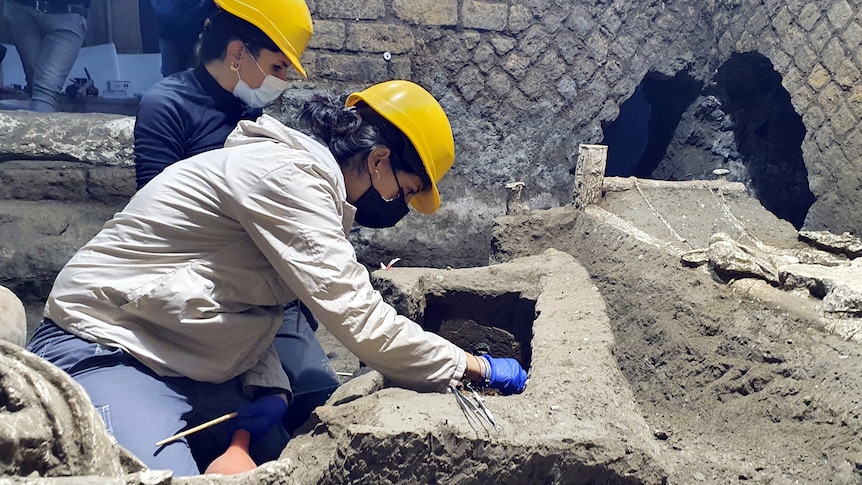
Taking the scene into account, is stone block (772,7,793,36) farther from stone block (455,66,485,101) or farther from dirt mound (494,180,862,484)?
stone block (455,66,485,101)

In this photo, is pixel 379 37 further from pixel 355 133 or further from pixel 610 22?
pixel 355 133

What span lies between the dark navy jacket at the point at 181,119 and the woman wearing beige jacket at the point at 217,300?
65 centimetres

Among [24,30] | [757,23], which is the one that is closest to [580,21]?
[757,23]

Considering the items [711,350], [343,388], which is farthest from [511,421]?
[711,350]

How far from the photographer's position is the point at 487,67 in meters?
5.15

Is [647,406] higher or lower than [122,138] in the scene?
higher

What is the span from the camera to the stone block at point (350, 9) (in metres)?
4.83

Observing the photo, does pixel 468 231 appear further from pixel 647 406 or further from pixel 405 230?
pixel 647 406

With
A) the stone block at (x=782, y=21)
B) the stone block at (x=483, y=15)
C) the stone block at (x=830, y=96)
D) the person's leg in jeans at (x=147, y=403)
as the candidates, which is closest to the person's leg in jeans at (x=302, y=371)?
the person's leg in jeans at (x=147, y=403)

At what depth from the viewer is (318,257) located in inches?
65.3

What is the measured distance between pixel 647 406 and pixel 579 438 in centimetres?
120

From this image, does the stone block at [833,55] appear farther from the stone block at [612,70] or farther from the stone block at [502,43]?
the stone block at [502,43]

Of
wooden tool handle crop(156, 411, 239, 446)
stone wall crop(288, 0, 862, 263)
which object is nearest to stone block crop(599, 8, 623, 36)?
stone wall crop(288, 0, 862, 263)

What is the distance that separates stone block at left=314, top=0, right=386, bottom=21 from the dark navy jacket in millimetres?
2460
